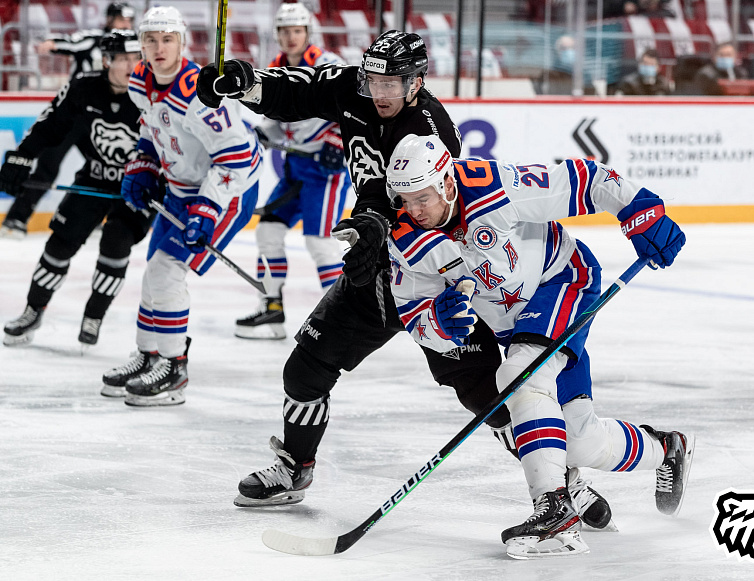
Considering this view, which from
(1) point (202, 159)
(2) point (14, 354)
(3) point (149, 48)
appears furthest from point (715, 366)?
(2) point (14, 354)

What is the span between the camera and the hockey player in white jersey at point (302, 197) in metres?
4.92

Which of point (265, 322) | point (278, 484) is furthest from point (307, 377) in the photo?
point (265, 322)

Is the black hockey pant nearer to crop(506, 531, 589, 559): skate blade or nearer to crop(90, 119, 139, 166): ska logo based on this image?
crop(506, 531, 589, 559): skate blade

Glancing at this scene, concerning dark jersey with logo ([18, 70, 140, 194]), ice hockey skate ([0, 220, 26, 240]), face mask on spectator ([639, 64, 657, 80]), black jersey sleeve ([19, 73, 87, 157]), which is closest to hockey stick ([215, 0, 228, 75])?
dark jersey with logo ([18, 70, 140, 194])

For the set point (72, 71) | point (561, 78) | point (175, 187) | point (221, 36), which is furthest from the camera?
point (561, 78)

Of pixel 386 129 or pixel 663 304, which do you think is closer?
pixel 386 129

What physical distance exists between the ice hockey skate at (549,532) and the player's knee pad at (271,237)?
2831mm

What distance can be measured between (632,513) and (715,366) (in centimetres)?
177

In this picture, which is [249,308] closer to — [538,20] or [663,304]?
[663,304]

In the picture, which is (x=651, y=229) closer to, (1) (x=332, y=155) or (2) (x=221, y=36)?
(2) (x=221, y=36)

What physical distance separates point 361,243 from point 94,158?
237 cm

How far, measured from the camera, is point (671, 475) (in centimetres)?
272

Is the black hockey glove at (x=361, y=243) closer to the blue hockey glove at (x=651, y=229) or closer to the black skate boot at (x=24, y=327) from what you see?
the blue hockey glove at (x=651, y=229)

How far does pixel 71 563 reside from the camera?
238cm
